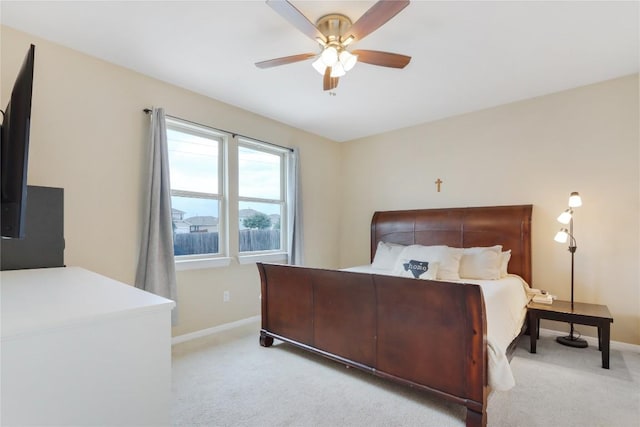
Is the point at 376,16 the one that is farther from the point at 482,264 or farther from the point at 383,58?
the point at 482,264

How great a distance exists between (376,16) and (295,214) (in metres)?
2.76

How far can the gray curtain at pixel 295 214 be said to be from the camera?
4.18m

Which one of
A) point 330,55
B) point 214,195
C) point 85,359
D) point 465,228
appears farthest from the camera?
point 465,228

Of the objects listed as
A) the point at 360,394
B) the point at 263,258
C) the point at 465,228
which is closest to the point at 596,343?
the point at 465,228

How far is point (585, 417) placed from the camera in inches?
74.9

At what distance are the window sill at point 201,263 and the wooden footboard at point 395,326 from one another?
0.88 meters

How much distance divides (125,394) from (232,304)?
2.71m

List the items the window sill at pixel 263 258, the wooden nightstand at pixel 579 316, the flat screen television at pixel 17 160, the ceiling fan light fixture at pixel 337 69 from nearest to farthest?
the flat screen television at pixel 17 160 < the ceiling fan light fixture at pixel 337 69 < the wooden nightstand at pixel 579 316 < the window sill at pixel 263 258

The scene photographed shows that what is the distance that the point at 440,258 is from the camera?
3223 millimetres

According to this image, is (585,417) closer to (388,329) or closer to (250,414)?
(388,329)

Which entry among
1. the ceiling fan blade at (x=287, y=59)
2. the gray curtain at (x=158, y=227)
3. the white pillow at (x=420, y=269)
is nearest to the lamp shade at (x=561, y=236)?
the white pillow at (x=420, y=269)

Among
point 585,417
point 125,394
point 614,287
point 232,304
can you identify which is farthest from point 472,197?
point 125,394

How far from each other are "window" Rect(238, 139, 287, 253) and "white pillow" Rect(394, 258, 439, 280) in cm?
184

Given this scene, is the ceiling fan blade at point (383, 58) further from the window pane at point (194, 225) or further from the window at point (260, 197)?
the window pane at point (194, 225)
